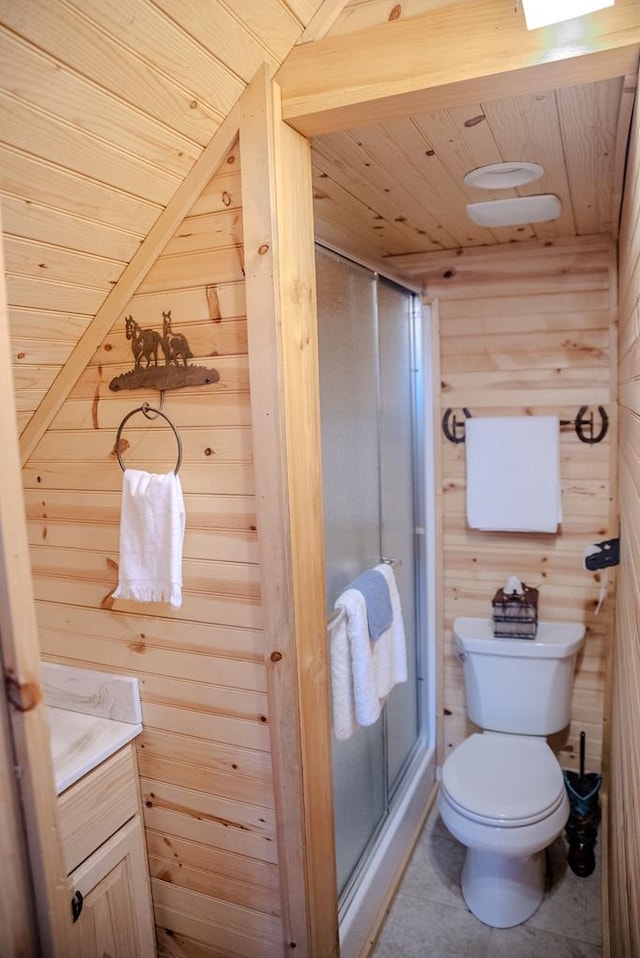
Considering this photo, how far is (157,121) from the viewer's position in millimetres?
1155

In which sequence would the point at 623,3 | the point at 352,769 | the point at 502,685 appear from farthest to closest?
1. the point at 502,685
2. the point at 352,769
3. the point at 623,3

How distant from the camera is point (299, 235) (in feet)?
4.40

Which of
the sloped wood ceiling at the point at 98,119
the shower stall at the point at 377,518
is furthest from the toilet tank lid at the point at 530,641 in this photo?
the sloped wood ceiling at the point at 98,119

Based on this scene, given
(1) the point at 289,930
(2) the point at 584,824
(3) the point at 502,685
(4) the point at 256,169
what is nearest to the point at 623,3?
(4) the point at 256,169

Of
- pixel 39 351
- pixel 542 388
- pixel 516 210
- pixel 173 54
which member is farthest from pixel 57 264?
pixel 542 388

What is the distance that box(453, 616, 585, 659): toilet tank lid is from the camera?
2.37m

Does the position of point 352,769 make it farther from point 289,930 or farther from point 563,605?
point 563,605

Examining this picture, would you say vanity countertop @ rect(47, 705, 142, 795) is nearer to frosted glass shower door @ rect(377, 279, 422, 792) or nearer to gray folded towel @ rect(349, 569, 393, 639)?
gray folded towel @ rect(349, 569, 393, 639)

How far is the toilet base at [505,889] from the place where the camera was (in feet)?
6.85

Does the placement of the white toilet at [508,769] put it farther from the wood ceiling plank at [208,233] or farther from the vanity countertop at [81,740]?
the wood ceiling plank at [208,233]

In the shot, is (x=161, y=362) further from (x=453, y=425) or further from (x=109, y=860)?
(x=453, y=425)

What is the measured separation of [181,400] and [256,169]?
495mm

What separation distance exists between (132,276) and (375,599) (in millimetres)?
1141

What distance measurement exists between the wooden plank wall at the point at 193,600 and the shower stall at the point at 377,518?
1.42 feet
